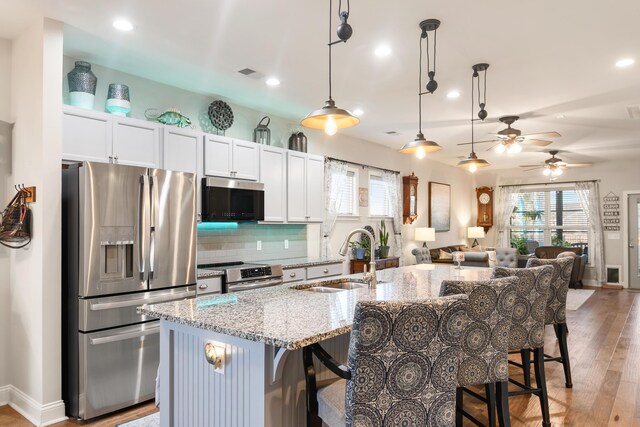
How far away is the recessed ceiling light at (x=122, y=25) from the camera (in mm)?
3063

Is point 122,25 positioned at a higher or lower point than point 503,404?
higher

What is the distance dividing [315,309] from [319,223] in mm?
3754

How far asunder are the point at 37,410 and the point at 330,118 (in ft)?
9.37

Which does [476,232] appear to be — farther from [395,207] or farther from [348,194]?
[348,194]

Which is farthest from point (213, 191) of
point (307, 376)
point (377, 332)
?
point (377, 332)

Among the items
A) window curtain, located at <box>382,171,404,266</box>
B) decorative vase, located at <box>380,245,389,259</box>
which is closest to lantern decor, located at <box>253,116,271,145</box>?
decorative vase, located at <box>380,245,389,259</box>

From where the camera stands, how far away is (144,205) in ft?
10.8

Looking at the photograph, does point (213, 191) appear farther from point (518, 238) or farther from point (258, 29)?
point (518, 238)

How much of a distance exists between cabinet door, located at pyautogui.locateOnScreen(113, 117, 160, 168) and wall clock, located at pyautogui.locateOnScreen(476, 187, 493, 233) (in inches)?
360

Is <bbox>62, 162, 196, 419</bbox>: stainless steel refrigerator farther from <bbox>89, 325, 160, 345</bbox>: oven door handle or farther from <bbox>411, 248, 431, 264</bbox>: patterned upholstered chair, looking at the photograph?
<bbox>411, 248, 431, 264</bbox>: patterned upholstered chair

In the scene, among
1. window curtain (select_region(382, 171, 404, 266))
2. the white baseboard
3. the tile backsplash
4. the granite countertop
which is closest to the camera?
the granite countertop

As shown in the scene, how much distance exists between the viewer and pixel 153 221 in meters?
3.36

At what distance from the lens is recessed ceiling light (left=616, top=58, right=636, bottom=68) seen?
149 inches

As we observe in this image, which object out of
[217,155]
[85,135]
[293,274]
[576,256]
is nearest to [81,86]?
[85,135]
